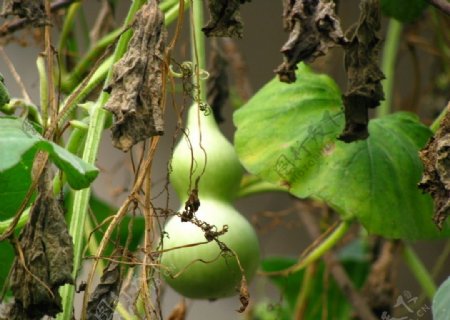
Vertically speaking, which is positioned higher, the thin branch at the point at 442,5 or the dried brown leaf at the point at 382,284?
the thin branch at the point at 442,5

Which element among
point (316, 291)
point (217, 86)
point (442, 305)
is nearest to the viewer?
point (442, 305)

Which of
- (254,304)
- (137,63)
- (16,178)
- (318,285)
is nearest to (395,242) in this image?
(318,285)

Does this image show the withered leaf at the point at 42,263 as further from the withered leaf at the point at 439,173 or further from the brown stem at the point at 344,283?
the brown stem at the point at 344,283

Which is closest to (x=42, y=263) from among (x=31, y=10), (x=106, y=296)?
(x=106, y=296)

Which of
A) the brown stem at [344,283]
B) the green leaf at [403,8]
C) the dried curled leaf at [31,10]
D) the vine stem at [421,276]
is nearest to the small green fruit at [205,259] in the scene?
the dried curled leaf at [31,10]

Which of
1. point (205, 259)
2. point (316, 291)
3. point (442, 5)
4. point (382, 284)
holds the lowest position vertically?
point (316, 291)

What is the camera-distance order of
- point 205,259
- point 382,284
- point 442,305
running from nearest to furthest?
point 442,305 → point 205,259 → point 382,284

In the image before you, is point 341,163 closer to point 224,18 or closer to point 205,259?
point 205,259

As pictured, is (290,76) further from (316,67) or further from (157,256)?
(316,67)
